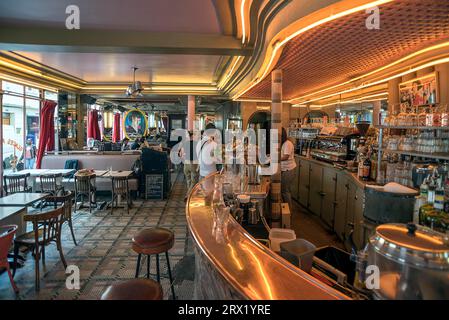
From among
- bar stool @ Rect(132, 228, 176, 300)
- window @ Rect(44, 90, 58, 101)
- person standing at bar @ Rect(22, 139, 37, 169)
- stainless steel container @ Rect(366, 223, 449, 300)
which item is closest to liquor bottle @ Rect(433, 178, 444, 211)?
stainless steel container @ Rect(366, 223, 449, 300)

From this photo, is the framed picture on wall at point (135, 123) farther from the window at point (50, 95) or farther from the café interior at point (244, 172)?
the café interior at point (244, 172)

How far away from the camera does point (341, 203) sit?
15.4 feet

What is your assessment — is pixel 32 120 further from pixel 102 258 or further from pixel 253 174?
pixel 253 174

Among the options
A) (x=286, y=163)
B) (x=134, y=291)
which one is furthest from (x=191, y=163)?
(x=134, y=291)

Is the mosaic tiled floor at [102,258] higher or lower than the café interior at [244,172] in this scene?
lower

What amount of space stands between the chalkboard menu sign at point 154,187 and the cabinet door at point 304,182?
11.8 feet

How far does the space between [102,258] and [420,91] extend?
5247 millimetres

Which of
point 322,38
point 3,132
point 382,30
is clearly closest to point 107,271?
point 322,38

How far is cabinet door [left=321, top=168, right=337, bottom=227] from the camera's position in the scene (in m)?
5.12

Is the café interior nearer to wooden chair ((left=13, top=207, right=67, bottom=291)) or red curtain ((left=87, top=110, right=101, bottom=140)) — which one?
wooden chair ((left=13, top=207, right=67, bottom=291))

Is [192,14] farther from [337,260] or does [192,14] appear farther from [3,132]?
[3,132]

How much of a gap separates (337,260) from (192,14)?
3444 mm

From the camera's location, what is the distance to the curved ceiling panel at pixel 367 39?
7.44ft

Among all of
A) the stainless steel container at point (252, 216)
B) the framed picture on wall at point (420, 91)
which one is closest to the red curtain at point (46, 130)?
the stainless steel container at point (252, 216)
